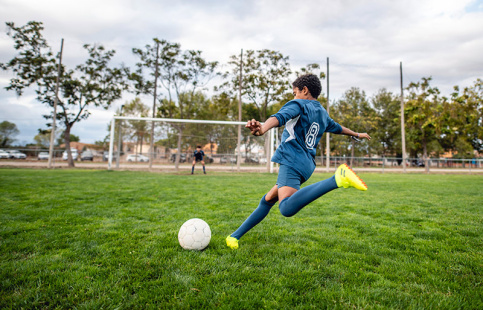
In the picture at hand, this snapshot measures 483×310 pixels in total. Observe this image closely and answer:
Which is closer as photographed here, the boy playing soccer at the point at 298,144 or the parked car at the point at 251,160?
the boy playing soccer at the point at 298,144

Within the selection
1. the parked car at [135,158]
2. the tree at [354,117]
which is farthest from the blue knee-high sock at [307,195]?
the tree at [354,117]

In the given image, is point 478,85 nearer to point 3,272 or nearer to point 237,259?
point 237,259

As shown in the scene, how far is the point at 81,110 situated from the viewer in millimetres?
20859

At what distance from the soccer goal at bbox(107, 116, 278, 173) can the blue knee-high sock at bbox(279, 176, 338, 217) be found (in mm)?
15881

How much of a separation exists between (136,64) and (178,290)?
22634mm

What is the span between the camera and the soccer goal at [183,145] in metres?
18.4

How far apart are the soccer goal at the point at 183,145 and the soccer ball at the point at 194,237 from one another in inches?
603

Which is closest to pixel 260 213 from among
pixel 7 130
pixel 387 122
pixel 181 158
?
pixel 181 158

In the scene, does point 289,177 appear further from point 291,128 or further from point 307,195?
point 291,128

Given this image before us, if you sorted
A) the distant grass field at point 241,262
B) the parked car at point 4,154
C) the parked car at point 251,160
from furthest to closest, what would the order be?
the parked car at point 4,154 < the parked car at point 251,160 < the distant grass field at point 241,262

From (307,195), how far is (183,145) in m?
17.4

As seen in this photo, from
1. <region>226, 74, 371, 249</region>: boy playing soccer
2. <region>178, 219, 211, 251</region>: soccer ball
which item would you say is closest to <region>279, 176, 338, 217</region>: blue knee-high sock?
<region>226, 74, 371, 249</region>: boy playing soccer

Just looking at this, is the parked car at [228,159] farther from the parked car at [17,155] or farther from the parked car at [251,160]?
the parked car at [17,155]

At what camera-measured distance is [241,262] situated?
8.64 ft
